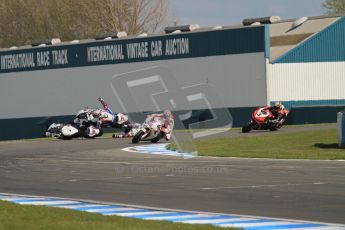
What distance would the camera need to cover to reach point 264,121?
41375mm

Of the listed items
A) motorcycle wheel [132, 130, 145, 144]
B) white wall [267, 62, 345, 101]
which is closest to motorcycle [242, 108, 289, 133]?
motorcycle wheel [132, 130, 145, 144]

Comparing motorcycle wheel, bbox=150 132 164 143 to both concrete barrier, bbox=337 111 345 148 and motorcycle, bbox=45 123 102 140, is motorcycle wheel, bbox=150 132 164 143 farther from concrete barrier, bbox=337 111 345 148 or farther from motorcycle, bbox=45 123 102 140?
concrete barrier, bbox=337 111 345 148

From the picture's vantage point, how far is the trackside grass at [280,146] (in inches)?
1101

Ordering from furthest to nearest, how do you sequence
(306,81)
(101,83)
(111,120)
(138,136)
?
(101,83) < (306,81) < (111,120) < (138,136)

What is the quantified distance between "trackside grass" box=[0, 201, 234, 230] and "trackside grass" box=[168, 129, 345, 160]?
13.8 metres

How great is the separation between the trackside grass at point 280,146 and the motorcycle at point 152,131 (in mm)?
1619

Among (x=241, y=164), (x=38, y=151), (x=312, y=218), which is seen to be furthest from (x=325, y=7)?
(x=312, y=218)

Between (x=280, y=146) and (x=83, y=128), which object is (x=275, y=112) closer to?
(x=280, y=146)

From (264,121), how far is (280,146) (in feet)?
28.0

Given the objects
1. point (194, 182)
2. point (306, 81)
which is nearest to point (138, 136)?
point (194, 182)

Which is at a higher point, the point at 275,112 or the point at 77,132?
the point at 275,112

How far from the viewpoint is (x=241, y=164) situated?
2462 centimetres

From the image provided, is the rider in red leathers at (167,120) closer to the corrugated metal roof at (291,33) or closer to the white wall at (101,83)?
the white wall at (101,83)

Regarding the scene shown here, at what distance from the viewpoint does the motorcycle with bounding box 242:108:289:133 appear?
41375 millimetres
